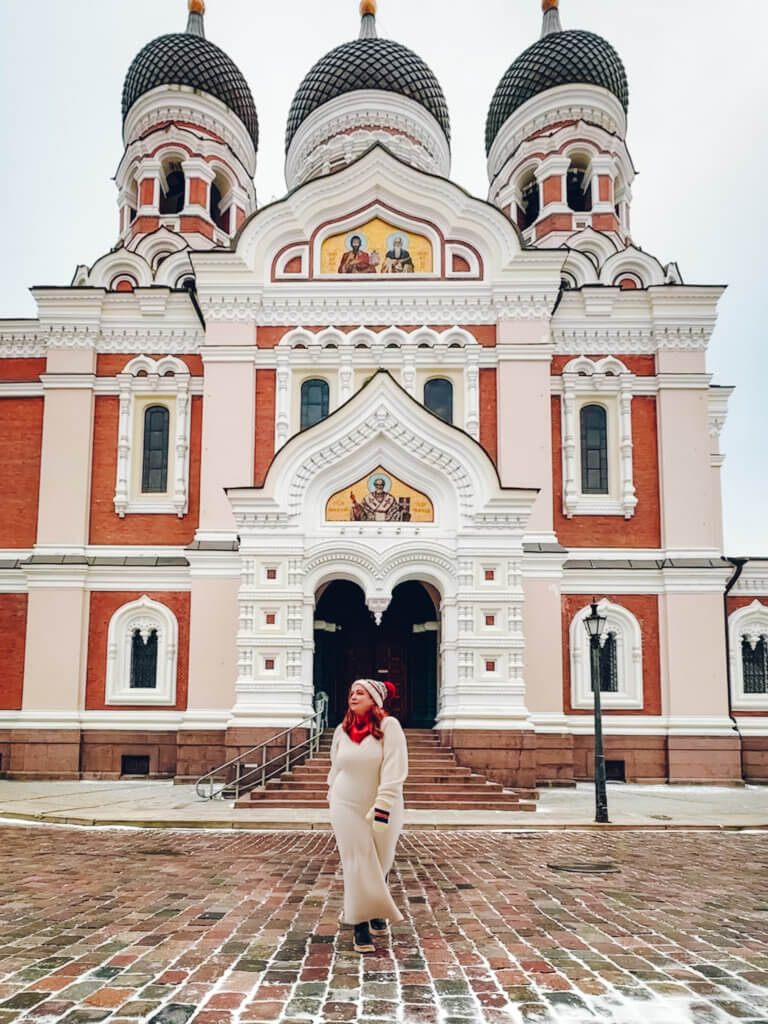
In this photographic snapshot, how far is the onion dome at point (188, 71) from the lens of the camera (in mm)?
27156

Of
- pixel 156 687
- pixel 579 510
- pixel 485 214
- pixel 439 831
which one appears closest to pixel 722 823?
pixel 439 831

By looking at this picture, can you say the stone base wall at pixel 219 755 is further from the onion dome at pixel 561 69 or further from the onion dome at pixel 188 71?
the onion dome at pixel 188 71

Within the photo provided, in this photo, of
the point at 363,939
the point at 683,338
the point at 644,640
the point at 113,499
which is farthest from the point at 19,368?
the point at 363,939

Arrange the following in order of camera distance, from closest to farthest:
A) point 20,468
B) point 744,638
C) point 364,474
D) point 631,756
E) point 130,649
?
point 364,474, point 631,756, point 130,649, point 744,638, point 20,468

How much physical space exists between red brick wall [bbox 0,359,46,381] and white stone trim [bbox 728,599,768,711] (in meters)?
15.4

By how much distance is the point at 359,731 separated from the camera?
19.9ft

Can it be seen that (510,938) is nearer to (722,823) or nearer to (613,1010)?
(613,1010)

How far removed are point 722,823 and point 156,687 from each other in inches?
440

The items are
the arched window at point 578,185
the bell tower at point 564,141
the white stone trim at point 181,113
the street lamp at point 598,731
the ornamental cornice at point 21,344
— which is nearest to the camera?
the street lamp at point 598,731

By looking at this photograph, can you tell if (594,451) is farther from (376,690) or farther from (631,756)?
(376,690)

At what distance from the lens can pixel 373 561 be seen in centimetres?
1670

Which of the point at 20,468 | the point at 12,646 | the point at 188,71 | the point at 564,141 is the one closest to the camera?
the point at 12,646

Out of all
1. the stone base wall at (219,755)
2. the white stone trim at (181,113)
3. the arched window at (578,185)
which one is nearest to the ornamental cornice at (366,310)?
the arched window at (578,185)

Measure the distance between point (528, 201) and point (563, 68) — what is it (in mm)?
3771
